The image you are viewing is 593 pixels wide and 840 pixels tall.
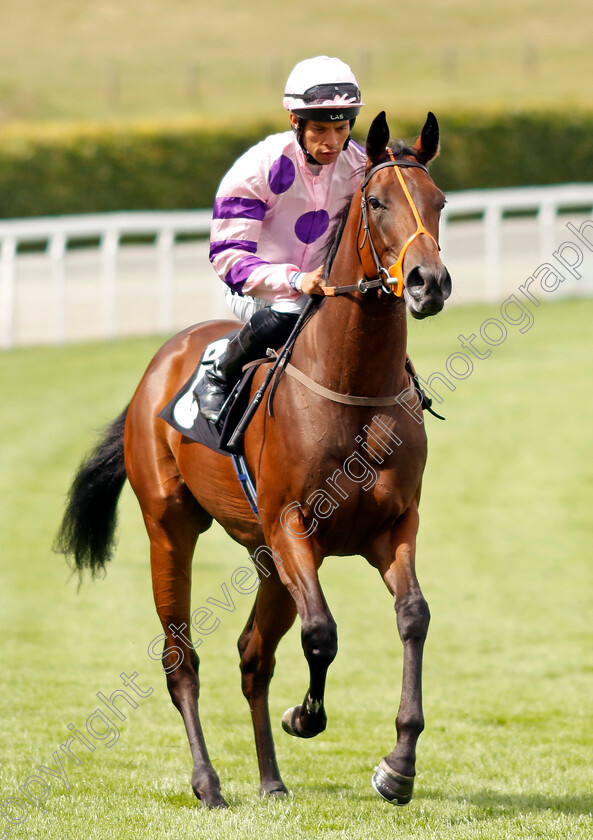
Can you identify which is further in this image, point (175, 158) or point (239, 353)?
point (175, 158)

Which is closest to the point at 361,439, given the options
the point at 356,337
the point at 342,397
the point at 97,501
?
the point at 342,397

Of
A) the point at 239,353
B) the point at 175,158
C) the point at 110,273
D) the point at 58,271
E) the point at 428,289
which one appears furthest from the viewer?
the point at 175,158

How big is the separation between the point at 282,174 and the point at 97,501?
1.98 meters

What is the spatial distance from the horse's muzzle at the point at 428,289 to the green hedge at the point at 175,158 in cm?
1955

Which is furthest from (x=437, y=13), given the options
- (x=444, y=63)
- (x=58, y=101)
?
(x=58, y=101)

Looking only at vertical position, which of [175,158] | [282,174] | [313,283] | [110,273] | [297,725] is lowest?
[175,158]

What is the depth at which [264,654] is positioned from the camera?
485cm

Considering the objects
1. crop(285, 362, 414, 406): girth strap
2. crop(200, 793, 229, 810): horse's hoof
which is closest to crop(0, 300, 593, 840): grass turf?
crop(200, 793, 229, 810): horse's hoof

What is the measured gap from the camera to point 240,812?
433 centimetres

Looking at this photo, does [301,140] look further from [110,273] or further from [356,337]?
[110,273]

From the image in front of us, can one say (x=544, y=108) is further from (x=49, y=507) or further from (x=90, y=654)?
(x=90, y=654)

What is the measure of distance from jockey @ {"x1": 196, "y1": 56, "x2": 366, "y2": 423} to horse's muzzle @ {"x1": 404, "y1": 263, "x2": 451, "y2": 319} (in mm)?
517

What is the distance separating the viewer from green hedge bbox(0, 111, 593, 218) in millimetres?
22109

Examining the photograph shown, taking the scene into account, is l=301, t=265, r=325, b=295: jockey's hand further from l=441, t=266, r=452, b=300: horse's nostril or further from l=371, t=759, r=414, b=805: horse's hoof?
l=371, t=759, r=414, b=805: horse's hoof
